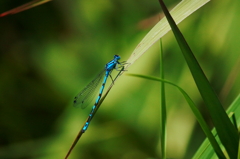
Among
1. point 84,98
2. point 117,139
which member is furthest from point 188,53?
point 117,139

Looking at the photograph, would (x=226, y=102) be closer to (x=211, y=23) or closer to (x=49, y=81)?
(x=211, y=23)

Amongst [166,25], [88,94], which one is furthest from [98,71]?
[166,25]

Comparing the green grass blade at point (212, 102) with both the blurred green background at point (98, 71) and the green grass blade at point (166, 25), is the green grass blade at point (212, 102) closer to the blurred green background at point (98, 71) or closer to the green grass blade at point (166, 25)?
the green grass blade at point (166, 25)

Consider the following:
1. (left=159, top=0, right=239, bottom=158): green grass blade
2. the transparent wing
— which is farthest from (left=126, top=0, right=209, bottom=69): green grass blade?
the transparent wing

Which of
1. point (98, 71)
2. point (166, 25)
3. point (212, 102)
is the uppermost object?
point (98, 71)

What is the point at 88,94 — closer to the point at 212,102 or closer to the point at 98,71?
the point at 98,71

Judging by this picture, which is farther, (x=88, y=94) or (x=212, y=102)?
(x=88, y=94)
